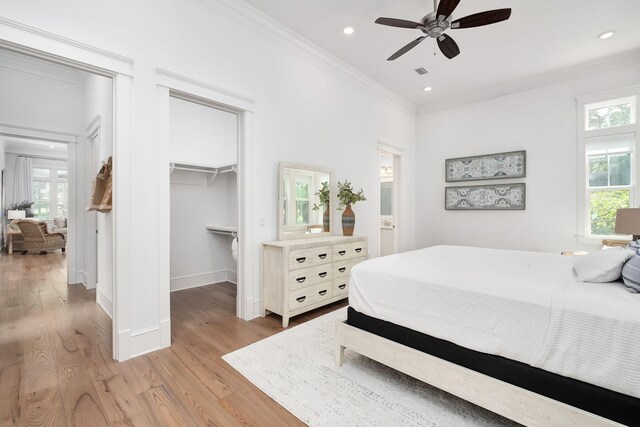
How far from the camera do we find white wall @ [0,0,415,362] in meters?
2.19

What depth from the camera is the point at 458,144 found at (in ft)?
17.3

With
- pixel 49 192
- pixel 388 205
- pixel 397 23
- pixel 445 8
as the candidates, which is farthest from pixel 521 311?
pixel 49 192

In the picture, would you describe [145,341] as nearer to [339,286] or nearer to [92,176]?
Result: [339,286]

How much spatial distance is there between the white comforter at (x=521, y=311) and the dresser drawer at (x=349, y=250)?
1242 mm

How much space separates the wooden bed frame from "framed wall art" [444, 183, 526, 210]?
400 cm

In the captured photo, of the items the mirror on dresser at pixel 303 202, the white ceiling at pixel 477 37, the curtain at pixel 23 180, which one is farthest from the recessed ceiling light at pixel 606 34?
the curtain at pixel 23 180

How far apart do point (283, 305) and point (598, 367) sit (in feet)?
7.59

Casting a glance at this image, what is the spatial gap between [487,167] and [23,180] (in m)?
12.8

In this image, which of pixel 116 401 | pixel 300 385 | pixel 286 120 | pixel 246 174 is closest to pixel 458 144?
pixel 286 120

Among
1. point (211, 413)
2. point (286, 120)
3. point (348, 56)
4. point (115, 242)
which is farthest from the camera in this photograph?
point (348, 56)

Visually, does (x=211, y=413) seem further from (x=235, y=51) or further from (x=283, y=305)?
(x=235, y=51)

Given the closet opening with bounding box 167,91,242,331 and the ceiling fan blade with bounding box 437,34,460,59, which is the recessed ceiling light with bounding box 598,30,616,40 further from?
the closet opening with bounding box 167,91,242,331

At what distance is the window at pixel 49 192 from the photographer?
929 centimetres

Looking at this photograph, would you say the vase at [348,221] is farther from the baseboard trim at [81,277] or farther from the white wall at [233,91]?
the baseboard trim at [81,277]
